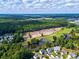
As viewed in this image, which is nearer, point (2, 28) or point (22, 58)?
point (22, 58)

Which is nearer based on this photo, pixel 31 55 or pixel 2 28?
pixel 31 55

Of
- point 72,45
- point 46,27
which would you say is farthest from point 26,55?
point 46,27

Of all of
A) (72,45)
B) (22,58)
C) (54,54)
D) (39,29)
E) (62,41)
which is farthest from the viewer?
(39,29)

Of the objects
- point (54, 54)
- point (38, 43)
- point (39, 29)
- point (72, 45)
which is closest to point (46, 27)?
point (39, 29)

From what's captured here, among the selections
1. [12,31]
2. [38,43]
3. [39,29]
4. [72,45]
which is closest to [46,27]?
[39,29]

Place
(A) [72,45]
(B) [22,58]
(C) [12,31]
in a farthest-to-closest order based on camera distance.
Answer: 1. (C) [12,31]
2. (A) [72,45]
3. (B) [22,58]

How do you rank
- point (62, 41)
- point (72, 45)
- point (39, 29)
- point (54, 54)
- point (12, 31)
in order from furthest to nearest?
point (39, 29) < point (12, 31) < point (62, 41) < point (72, 45) < point (54, 54)

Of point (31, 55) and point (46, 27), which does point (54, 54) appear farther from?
point (46, 27)

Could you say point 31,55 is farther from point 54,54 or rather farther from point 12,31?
point 12,31

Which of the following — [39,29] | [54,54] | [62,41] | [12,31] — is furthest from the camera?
[39,29]
